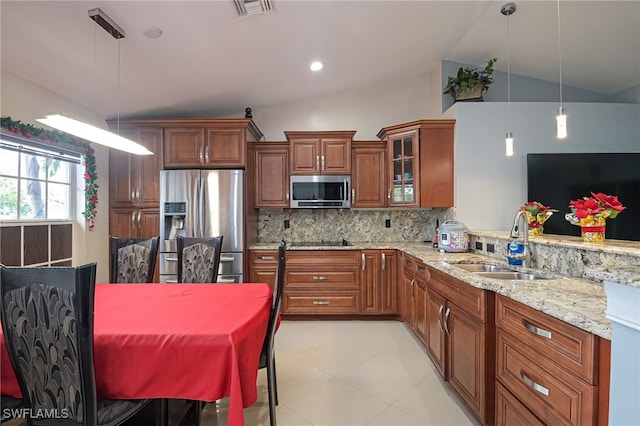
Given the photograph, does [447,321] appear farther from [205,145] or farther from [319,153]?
[205,145]

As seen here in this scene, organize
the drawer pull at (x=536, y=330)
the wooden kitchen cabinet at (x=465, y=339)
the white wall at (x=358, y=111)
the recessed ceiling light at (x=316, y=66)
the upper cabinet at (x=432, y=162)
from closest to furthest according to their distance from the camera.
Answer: the drawer pull at (x=536, y=330), the wooden kitchen cabinet at (x=465, y=339), the recessed ceiling light at (x=316, y=66), the upper cabinet at (x=432, y=162), the white wall at (x=358, y=111)

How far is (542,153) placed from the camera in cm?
319

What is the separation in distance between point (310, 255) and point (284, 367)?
4.23 feet

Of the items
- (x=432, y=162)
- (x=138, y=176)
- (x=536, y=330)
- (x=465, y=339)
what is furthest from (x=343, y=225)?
(x=536, y=330)

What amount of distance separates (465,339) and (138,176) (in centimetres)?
360

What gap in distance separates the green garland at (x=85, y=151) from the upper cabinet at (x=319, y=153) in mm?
2107

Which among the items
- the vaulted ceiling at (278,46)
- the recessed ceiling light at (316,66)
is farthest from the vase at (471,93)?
the recessed ceiling light at (316,66)

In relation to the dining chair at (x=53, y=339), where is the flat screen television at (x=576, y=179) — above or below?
above

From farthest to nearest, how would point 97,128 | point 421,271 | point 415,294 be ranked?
point 415,294 < point 421,271 < point 97,128

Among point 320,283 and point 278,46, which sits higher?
point 278,46

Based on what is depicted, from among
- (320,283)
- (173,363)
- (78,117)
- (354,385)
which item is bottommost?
(354,385)

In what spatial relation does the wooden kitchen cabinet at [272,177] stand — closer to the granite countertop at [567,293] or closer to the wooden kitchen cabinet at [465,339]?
the wooden kitchen cabinet at [465,339]

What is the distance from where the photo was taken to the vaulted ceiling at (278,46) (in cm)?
197

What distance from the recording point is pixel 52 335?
1079mm
